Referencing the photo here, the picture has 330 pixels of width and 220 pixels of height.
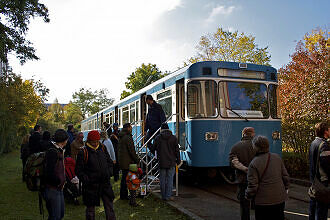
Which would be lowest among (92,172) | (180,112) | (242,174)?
(242,174)

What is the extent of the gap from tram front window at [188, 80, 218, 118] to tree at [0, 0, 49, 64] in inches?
408

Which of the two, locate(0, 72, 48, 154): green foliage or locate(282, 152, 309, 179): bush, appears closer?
locate(282, 152, 309, 179): bush

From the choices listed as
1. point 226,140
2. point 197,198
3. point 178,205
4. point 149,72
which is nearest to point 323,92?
point 226,140

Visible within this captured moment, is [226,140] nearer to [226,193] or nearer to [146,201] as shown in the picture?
[226,193]

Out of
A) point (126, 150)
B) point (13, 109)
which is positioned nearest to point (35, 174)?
point (126, 150)

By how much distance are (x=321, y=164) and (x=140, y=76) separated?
1933 inches

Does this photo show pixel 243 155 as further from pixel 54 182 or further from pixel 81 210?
pixel 81 210

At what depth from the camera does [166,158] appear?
7.94 metres

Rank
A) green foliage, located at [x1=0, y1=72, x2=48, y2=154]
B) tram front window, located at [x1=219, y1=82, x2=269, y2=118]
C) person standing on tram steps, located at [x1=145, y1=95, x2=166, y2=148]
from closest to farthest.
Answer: tram front window, located at [x1=219, y1=82, x2=269, y2=118], person standing on tram steps, located at [x1=145, y1=95, x2=166, y2=148], green foliage, located at [x1=0, y1=72, x2=48, y2=154]

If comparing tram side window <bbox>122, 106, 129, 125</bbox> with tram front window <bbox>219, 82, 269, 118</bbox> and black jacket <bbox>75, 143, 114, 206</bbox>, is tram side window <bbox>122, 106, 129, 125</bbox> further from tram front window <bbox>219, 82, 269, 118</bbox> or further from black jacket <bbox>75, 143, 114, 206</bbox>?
black jacket <bbox>75, 143, 114, 206</bbox>

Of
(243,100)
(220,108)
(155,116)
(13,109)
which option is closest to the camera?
(220,108)

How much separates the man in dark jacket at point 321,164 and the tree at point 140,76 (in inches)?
1888

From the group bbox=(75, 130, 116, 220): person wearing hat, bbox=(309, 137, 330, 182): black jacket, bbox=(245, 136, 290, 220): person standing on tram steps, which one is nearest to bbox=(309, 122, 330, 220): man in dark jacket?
bbox=(309, 137, 330, 182): black jacket

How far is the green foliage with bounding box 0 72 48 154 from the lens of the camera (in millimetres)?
23000
